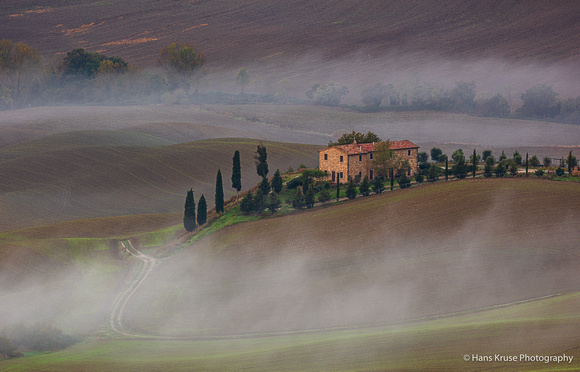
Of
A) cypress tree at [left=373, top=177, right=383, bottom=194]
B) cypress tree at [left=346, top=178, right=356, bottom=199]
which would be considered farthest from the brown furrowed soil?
cypress tree at [left=373, top=177, right=383, bottom=194]

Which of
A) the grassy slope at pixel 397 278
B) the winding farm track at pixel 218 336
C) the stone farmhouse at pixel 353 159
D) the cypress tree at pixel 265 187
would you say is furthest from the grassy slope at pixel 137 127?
the winding farm track at pixel 218 336

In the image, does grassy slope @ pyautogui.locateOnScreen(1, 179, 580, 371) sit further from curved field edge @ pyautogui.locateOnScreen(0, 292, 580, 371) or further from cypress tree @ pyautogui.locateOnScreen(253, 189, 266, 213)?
cypress tree @ pyautogui.locateOnScreen(253, 189, 266, 213)

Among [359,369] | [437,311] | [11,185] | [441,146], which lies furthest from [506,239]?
[441,146]

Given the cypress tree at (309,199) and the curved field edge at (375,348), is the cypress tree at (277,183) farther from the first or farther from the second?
the curved field edge at (375,348)

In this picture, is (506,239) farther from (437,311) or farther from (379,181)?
(379,181)

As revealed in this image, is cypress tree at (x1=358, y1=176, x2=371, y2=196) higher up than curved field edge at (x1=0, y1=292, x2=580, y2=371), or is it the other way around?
cypress tree at (x1=358, y1=176, x2=371, y2=196)

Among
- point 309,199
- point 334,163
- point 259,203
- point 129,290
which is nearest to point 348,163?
point 334,163

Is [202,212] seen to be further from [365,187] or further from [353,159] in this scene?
[353,159]
